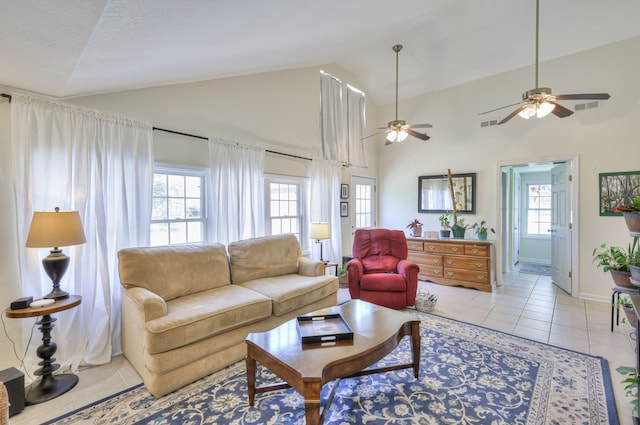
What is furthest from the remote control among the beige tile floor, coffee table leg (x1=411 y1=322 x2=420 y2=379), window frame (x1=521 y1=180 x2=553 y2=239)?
window frame (x1=521 y1=180 x2=553 y2=239)

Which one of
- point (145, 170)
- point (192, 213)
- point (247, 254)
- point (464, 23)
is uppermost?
point (464, 23)

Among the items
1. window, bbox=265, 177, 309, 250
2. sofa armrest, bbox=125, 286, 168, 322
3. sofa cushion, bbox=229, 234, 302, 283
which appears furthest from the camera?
window, bbox=265, 177, 309, 250

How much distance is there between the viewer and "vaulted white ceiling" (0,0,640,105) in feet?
4.89

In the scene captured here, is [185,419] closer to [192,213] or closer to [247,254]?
[247,254]

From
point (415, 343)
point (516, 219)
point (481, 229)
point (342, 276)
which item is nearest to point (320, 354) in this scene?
point (415, 343)

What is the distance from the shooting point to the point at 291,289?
2980mm

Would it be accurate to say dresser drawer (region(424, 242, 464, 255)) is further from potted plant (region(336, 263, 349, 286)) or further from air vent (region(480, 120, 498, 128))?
air vent (region(480, 120, 498, 128))

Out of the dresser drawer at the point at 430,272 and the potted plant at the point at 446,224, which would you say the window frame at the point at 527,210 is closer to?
the potted plant at the point at 446,224

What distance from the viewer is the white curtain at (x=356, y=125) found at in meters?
5.64

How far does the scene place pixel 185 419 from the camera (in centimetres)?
185

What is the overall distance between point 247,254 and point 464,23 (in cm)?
433

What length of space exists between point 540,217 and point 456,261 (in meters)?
3.62

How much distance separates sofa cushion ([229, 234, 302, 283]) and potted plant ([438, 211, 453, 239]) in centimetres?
287

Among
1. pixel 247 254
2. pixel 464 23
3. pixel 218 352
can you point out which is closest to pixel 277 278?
pixel 247 254
